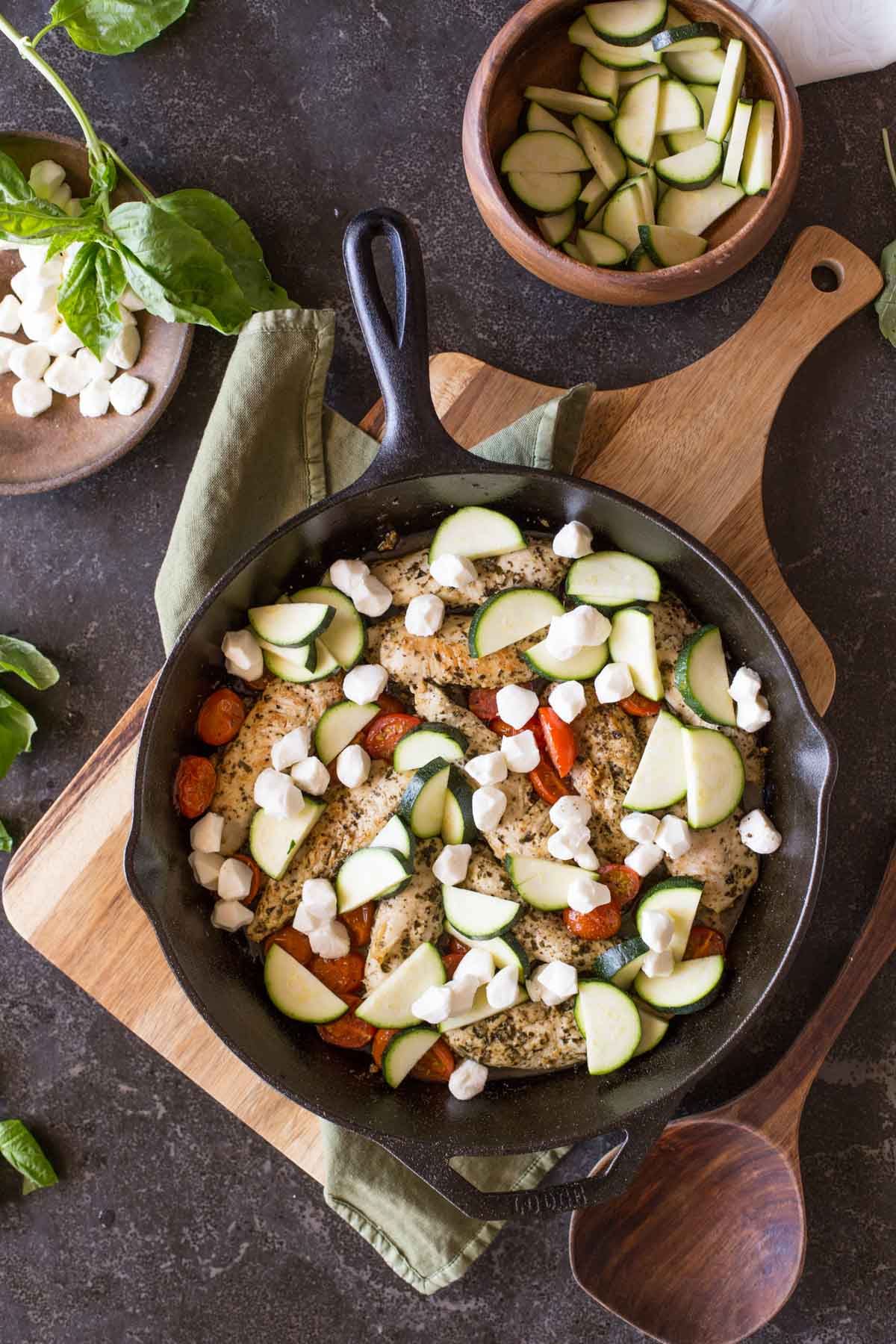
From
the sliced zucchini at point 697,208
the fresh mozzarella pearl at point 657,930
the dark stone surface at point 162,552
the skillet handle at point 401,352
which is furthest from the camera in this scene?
the dark stone surface at point 162,552

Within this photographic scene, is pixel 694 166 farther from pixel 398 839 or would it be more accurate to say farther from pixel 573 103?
pixel 398 839

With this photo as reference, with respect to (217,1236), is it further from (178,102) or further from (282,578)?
(178,102)

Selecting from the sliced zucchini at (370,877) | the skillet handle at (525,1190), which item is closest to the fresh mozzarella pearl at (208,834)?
the sliced zucchini at (370,877)

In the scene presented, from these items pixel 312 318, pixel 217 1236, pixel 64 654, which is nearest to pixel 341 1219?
pixel 217 1236

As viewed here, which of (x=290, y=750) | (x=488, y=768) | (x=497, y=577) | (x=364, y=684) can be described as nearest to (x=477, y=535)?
(x=497, y=577)

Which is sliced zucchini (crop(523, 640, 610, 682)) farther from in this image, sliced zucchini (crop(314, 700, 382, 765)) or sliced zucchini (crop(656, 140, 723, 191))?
sliced zucchini (crop(656, 140, 723, 191))

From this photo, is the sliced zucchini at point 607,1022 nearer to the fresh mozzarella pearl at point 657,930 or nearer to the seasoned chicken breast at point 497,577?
the fresh mozzarella pearl at point 657,930

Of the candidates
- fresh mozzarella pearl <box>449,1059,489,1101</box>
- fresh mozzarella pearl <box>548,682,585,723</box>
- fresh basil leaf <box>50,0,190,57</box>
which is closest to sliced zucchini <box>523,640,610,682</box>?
fresh mozzarella pearl <box>548,682,585,723</box>

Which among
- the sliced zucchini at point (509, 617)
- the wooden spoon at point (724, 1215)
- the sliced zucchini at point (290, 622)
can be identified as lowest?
the wooden spoon at point (724, 1215)
